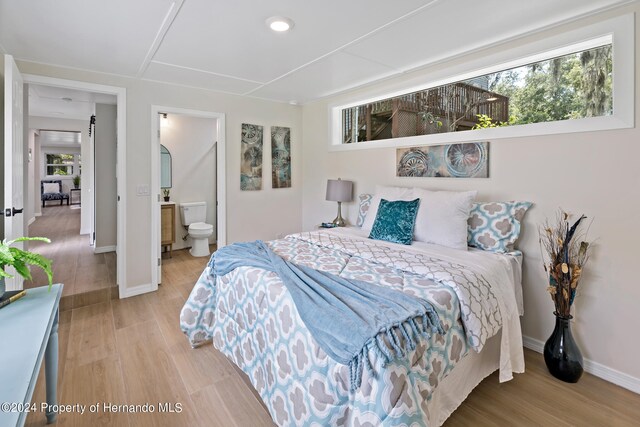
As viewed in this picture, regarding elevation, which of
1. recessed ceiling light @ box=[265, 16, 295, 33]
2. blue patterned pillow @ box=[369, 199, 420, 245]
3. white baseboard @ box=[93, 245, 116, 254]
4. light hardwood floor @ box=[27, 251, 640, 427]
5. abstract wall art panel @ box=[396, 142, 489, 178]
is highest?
recessed ceiling light @ box=[265, 16, 295, 33]

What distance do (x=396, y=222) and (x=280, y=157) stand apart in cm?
239

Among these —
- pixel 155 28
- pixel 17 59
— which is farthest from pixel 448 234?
pixel 17 59

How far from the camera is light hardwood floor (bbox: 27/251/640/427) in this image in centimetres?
177

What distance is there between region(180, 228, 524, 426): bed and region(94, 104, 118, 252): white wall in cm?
353

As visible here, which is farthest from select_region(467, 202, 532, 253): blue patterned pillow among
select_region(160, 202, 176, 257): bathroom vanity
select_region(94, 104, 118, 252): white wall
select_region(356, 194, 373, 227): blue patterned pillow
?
select_region(94, 104, 118, 252): white wall

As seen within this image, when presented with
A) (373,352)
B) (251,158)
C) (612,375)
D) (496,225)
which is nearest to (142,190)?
(251,158)

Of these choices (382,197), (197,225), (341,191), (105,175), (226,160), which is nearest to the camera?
(382,197)

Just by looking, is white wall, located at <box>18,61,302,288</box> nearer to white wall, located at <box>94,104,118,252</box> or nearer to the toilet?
the toilet

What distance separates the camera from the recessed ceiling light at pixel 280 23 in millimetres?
2135

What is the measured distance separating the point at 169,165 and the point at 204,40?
10.5ft

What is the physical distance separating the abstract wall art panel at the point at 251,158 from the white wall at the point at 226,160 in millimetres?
68

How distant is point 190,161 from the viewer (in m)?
5.45

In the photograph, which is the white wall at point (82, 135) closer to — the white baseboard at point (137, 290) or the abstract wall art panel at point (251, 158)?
the white baseboard at point (137, 290)

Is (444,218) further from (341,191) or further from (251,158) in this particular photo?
(251,158)
